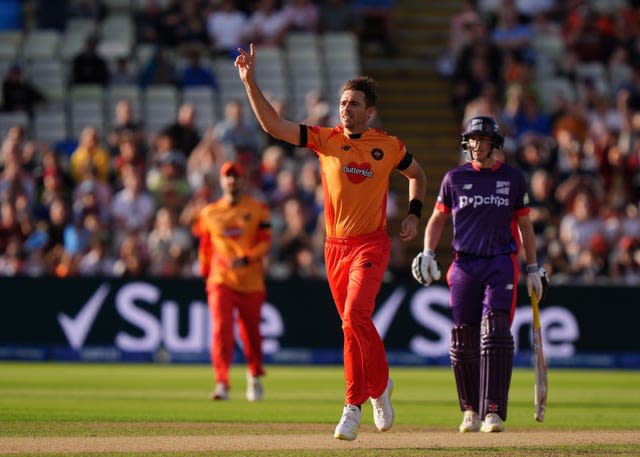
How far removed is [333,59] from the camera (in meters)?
25.3

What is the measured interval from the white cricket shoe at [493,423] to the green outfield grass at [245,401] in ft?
2.10

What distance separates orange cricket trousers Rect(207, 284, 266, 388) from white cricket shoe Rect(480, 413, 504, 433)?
447 centimetres

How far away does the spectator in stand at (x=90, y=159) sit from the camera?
852 inches

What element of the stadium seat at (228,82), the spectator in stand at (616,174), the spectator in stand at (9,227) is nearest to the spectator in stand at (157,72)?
the stadium seat at (228,82)

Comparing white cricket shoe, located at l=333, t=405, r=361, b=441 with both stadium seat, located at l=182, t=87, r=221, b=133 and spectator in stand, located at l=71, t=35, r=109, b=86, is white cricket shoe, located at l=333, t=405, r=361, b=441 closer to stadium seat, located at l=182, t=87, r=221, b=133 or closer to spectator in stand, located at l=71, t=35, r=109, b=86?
stadium seat, located at l=182, t=87, r=221, b=133

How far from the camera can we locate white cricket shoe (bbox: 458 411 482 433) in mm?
10562

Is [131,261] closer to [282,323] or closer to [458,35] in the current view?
[282,323]

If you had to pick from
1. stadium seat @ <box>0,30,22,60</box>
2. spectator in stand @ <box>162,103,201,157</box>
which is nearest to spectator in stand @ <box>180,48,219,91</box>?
spectator in stand @ <box>162,103,201,157</box>

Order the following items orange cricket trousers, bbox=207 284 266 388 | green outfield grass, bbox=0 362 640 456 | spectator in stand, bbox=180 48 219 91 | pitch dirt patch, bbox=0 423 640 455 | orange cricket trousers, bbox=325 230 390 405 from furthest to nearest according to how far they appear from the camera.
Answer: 1. spectator in stand, bbox=180 48 219 91
2. orange cricket trousers, bbox=207 284 266 388
3. green outfield grass, bbox=0 362 640 456
4. orange cricket trousers, bbox=325 230 390 405
5. pitch dirt patch, bbox=0 423 640 455

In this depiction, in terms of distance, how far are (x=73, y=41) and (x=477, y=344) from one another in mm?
16033

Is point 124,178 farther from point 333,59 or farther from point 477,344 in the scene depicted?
point 477,344

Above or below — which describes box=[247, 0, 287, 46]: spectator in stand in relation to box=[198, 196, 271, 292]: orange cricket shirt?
above

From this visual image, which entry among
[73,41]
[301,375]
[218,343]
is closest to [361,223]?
[218,343]

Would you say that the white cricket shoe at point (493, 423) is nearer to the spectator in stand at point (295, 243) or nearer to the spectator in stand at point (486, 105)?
the spectator in stand at point (295, 243)
